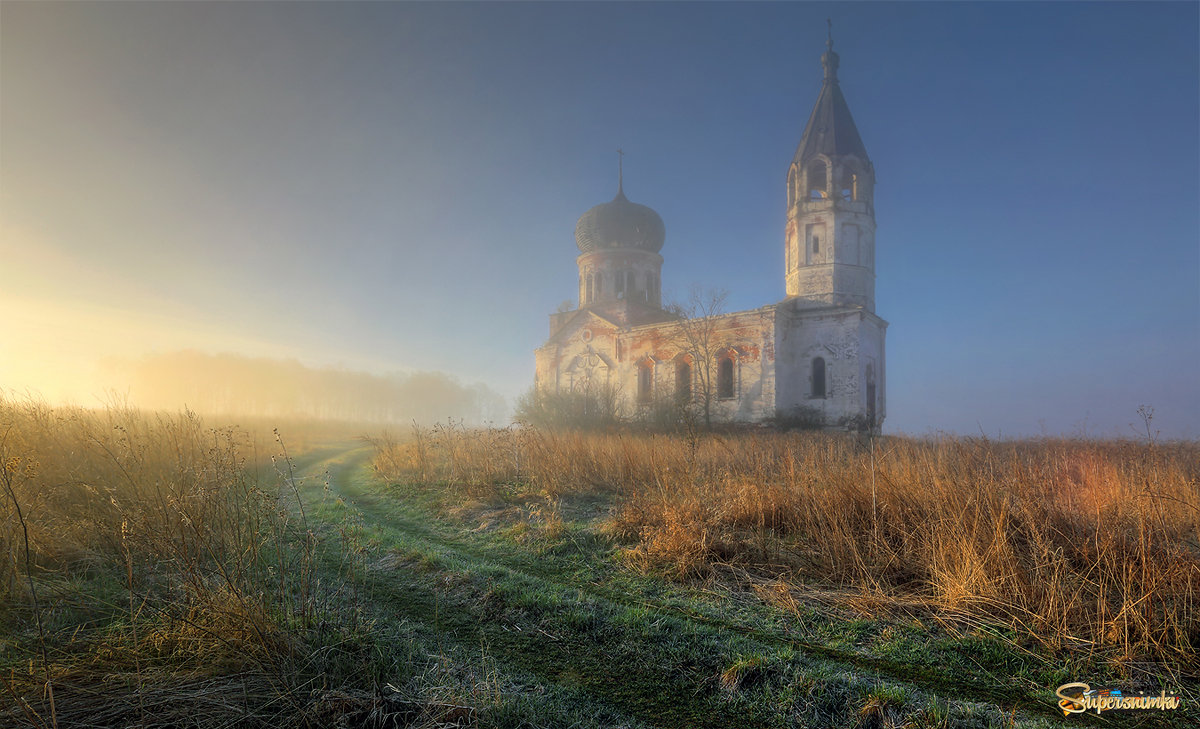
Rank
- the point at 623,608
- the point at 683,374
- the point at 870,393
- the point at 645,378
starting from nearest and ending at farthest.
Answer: the point at 623,608 < the point at 870,393 < the point at 683,374 < the point at 645,378

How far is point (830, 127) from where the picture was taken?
2505 cm

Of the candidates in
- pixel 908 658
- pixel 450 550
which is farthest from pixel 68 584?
pixel 908 658

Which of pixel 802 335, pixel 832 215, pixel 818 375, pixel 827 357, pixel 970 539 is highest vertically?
pixel 832 215

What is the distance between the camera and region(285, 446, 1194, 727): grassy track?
2.98 meters

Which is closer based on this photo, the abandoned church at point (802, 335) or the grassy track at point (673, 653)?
the grassy track at point (673, 653)

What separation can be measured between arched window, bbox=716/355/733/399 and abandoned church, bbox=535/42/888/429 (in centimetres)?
5

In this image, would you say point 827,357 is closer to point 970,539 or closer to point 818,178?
point 818,178

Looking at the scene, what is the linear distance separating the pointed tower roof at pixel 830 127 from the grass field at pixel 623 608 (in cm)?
2156

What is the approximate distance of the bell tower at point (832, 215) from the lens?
2459cm

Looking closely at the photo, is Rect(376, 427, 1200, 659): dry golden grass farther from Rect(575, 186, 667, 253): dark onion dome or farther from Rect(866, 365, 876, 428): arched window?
Rect(575, 186, 667, 253): dark onion dome

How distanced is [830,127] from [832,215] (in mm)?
4089

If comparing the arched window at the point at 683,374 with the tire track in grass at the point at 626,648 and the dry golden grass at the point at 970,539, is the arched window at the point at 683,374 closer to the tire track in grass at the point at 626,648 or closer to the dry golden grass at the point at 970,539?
the dry golden grass at the point at 970,539

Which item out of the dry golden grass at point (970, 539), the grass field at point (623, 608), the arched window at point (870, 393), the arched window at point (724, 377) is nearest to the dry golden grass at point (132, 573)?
the grass field at point (623, 608)

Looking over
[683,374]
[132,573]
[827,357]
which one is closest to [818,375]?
[827,357]
